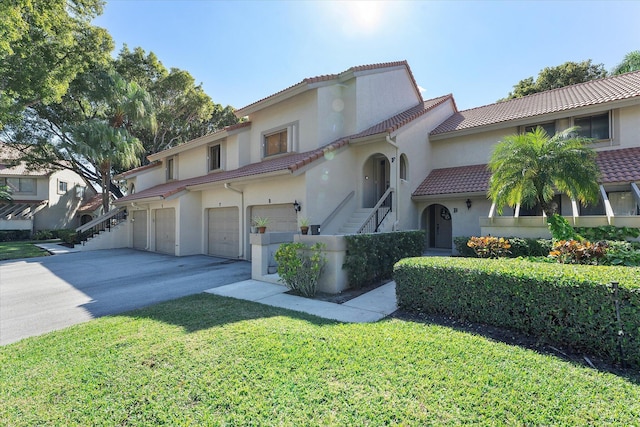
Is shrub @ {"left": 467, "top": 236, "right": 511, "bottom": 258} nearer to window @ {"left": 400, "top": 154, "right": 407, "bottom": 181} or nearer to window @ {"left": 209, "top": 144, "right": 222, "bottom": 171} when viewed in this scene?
window @ {"left": 400, "top": 154, "right": 407, "bottom": 181}

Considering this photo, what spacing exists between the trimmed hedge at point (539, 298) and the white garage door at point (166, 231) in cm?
1590

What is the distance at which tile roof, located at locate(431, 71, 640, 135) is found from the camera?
43.3 ft

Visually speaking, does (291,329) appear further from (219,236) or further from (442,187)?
(219,236)

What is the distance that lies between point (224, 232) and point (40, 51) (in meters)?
12.9

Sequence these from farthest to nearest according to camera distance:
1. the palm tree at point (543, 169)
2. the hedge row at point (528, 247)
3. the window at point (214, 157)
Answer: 1. the window at point (214, 157)
2. the hedge row at point (528, 247)
3. the palm tree at point (543, 169)

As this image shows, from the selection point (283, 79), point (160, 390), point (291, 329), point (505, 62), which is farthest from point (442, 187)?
point (160, 390)

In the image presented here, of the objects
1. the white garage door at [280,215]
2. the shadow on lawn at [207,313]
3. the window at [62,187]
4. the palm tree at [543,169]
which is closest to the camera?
the shadow on lawn at [207,313]

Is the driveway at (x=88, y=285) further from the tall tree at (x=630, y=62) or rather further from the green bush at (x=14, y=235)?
the tall tree at (x=630, y=62)

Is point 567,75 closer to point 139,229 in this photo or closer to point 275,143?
point 275,143

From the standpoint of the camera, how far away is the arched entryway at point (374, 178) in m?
14.6

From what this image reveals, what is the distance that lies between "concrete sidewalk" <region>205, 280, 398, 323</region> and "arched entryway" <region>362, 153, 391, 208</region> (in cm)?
622

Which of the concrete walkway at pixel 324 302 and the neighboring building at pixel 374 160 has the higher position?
the neighboring building at pixel 374 160

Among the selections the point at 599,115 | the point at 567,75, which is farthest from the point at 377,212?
the point at 567,75

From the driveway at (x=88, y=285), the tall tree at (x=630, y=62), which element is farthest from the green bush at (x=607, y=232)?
the tall tree at (x=630, y=62)
